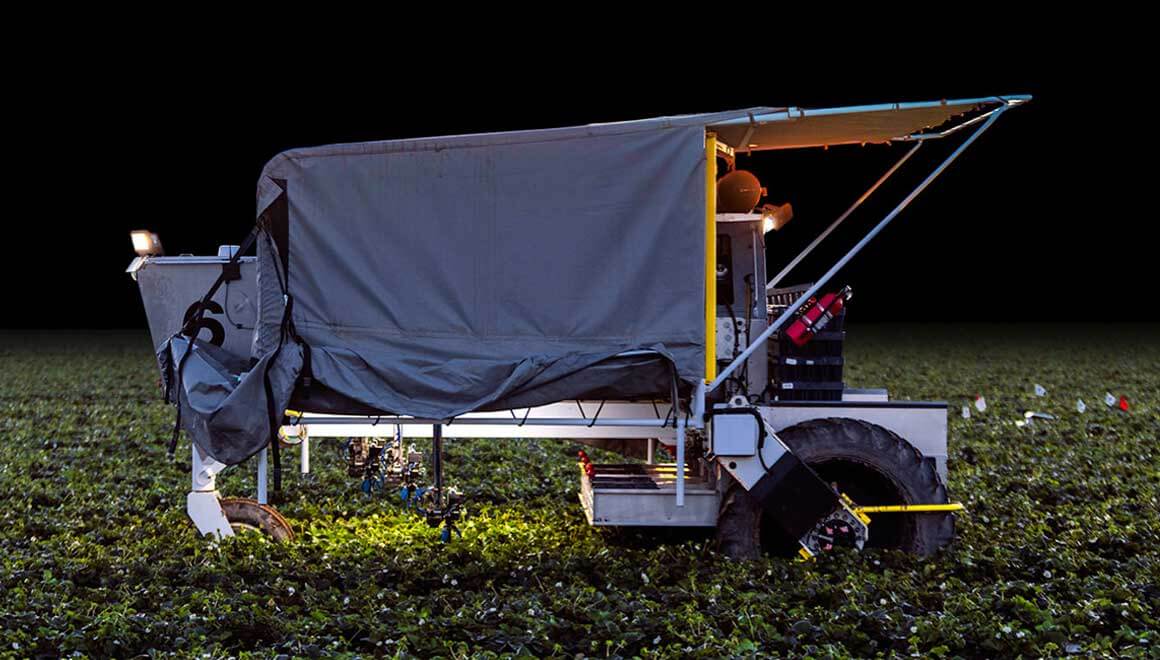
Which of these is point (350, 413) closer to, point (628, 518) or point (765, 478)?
point (628, 518)

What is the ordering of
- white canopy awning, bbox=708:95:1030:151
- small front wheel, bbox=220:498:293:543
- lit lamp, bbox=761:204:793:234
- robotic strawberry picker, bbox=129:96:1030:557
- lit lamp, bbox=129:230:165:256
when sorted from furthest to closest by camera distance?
small front wheel, bbox=220:498:293:543 → lit lamp, bbox=761:204:793:234 → lit lamp, bbox=129:230:165:256 → robotic strawberry picker, bbox=129:96:1030:557 → white canopy awning, bbox=708:95:1030:151

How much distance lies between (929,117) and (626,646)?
4508 mm

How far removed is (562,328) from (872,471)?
2494mm

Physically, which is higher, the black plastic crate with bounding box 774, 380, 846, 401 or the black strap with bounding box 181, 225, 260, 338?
the black strap with bounding box 181, 225, 260, 338

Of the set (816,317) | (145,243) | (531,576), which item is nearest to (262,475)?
(145,243)

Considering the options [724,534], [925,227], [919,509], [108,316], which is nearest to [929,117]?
[919,509]

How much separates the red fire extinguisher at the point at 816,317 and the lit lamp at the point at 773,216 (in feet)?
3.17

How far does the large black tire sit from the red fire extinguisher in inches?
25.5

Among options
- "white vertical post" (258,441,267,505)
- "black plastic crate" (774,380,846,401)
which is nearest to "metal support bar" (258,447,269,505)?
"white vertical post" (258,441,267,505)

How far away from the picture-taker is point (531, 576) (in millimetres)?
8281

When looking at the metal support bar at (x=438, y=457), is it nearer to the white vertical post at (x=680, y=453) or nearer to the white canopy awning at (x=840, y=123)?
the white vertical post at (x=680, y=453)

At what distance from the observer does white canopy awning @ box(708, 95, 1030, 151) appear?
26.6 feet

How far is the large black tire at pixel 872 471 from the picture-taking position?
8.39m

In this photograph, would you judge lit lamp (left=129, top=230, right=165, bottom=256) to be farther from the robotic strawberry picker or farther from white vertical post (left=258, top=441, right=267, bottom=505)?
white vertical post (left=258, top=441, right=267, bottom=505)
